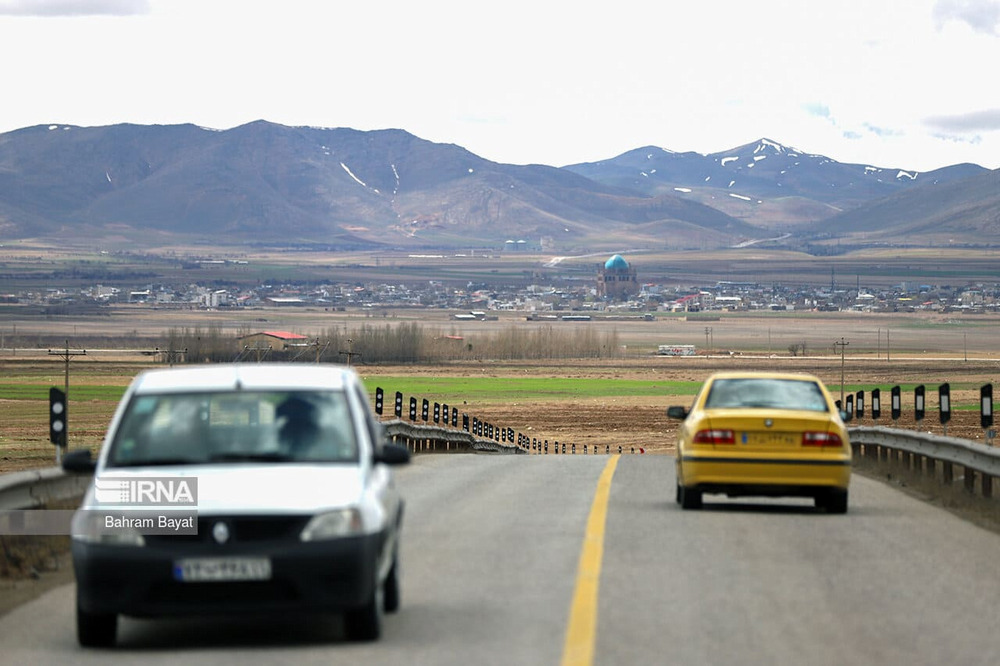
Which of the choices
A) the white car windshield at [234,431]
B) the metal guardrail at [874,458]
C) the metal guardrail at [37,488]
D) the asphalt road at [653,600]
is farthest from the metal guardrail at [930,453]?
the white car windshield at [234,431]

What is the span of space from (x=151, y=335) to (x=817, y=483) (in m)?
186

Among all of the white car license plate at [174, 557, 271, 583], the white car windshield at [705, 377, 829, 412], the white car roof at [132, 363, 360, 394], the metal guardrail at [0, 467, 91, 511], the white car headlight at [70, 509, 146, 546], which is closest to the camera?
the white car license plate at [174, 557, 271, 583]

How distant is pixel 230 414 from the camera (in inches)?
430

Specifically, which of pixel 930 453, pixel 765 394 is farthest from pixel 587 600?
pixel 930 453

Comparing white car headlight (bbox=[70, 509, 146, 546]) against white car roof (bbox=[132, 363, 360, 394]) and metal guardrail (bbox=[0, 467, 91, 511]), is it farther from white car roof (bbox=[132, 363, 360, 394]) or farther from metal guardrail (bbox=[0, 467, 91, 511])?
metal guardrail (bbox=[0, 467, 91, 511])

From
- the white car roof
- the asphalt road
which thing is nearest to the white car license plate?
the asphalt road

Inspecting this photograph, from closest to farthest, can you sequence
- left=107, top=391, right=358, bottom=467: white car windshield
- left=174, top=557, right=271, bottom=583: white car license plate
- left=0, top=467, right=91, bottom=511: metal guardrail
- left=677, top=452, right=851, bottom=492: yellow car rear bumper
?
1. left=174, top=557, right=271, bottom=583: white car license plate
2. left=107, top=391, right=358, bottom=467: white car windshield
3. left=0, top=467, right=91, bottom=511: metal guardrail
4. left=677, top=452, right=851, bottom=492: yellow car rear bumper

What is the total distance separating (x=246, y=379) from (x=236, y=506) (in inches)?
53.7

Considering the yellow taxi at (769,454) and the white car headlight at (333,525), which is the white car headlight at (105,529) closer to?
the white car headlight at (333,525)

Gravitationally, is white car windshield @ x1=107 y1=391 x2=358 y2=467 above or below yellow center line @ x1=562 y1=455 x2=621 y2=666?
above

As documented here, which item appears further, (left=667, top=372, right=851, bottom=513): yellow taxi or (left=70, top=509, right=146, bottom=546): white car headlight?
(left=667, top=372, right=851, bottom=513): yellow taxi

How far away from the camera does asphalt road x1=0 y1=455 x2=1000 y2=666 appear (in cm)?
975

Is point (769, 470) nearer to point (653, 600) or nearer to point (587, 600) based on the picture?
point (653, 600)

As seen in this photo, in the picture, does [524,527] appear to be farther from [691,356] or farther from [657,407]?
[691,356]
